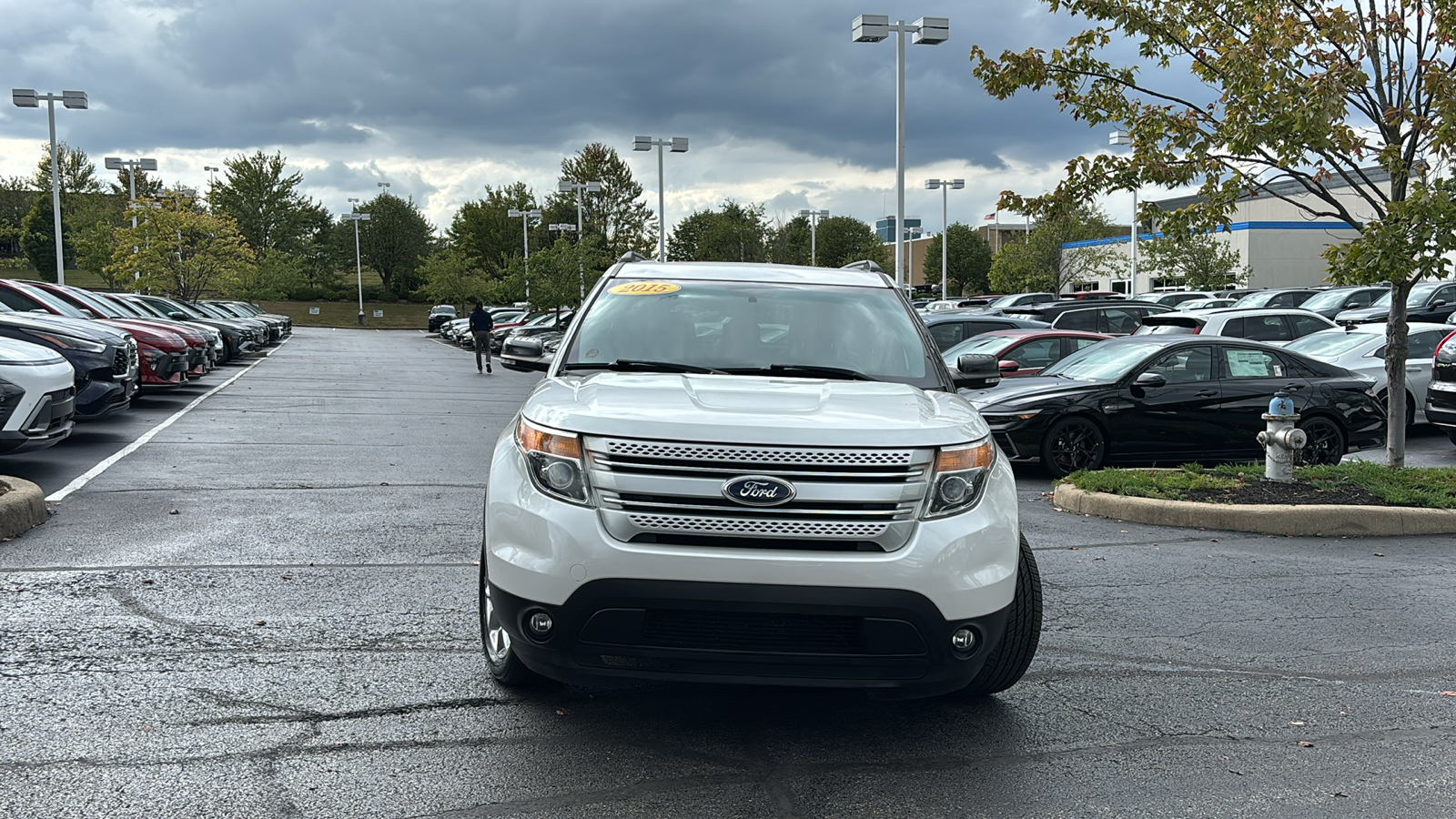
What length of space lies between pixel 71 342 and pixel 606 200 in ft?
322

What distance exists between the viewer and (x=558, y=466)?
13.2ft

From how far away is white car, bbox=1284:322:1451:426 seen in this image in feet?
49.5

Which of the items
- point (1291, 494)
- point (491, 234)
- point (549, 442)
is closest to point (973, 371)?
point (549, 442)

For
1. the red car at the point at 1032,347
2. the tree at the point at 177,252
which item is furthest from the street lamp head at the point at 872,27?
the tree at the point at 177,252

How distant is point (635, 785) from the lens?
153 inches

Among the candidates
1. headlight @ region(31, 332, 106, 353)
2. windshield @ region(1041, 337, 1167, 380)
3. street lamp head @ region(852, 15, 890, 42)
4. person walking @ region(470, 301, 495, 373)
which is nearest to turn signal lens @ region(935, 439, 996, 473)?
windshield @ region(1041, 337, 1167, 380)

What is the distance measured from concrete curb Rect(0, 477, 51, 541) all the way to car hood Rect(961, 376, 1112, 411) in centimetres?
762

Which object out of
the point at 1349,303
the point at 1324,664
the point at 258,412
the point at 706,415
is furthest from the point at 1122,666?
the point at 1349,303

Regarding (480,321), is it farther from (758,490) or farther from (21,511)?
(758,490)

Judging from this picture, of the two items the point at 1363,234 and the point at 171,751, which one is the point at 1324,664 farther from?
the point at 1363,234

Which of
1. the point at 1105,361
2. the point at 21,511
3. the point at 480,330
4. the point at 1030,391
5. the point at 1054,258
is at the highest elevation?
the point at 1054,258

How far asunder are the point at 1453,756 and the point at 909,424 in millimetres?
2239

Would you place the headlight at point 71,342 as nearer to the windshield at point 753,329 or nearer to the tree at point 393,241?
the windshield at point 753,329

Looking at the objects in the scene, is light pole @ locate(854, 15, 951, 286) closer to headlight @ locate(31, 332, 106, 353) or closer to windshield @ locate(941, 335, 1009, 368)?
windshield @ locate(941, 335, 1009, 368)
